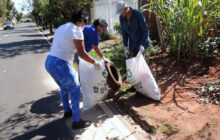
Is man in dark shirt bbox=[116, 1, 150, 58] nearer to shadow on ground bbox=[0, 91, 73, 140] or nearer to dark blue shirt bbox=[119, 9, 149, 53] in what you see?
dark blue shirt bbox=[119, 9, 149, 53]

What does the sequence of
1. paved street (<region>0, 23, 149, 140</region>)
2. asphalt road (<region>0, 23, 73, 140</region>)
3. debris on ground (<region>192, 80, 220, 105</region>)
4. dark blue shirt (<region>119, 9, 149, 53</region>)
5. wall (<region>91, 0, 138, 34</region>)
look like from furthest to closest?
wall (<region>91, 0, 138, 34</region>) → dark blue shirt (<region>119, 9, 149, 53</region>) → debris on ground (<region>192, 80, 220, 105</region>) → asphalt road (<region>0, 23, 73, 140</region>) → paved street (<region>0, 23, 149, 140</region>)

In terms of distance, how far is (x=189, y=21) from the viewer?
441 cm

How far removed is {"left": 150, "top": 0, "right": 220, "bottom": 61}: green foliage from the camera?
4.36 meters

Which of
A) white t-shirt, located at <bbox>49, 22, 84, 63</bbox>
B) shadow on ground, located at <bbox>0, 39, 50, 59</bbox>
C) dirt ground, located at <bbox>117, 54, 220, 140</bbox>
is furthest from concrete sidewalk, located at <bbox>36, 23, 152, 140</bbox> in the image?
shadow on ground, located at <bbox>0, 39, 50, 59</bbox>

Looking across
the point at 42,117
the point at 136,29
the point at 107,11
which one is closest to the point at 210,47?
the point at 136,29

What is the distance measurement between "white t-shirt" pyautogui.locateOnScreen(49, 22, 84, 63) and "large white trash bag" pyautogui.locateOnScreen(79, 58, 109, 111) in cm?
60

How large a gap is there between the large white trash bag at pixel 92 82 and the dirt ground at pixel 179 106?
24.2 inches

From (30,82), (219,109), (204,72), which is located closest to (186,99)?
(219,109)

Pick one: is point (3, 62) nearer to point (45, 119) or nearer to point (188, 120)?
point (45, 119)

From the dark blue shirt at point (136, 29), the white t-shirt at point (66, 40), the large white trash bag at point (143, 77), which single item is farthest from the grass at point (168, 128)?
the white t-shirt at point (66, 40)

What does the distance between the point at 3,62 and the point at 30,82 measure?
3871 millimetres

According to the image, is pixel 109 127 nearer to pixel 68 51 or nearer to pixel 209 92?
pixel 68 51

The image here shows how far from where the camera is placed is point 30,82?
6.21m

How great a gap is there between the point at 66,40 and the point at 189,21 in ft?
8.83
